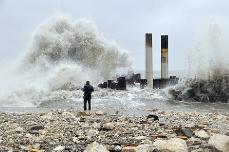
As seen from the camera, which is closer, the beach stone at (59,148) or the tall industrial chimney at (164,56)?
the beach stone at (59,148)

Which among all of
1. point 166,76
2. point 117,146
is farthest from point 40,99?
point 117,146

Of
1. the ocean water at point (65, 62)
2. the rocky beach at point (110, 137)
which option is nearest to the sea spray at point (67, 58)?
the ocean water at point (65, 62)

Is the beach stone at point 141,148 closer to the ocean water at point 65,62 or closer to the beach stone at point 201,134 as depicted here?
the beach stone at point 201,134

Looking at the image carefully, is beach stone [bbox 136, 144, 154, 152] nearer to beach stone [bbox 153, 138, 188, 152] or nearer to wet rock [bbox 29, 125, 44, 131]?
beach stone [bbox 153, 138, 188, 152]

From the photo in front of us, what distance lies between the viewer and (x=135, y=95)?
28.1 metres

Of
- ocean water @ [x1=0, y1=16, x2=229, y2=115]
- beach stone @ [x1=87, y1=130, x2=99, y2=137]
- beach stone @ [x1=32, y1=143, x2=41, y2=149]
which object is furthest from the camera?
ocean water @ [x1=0, y1=16, x2=229, y2=115]

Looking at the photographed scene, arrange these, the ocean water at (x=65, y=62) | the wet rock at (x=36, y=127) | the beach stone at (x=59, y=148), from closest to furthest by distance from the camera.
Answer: the beach stone at (x=59, y=148), the wet rock at (x=36, y=127), the ocean water at (x=65, y=62)

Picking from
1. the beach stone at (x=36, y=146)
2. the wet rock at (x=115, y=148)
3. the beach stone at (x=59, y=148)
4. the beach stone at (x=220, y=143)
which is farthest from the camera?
the beach stone at (x=36, y=146)

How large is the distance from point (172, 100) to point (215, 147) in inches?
733

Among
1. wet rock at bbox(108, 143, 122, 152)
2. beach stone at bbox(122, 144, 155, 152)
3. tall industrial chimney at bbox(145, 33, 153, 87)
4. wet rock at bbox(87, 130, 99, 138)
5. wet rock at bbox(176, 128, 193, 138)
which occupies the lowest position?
→ wet rock at bbox(108, 143, 122, 152)

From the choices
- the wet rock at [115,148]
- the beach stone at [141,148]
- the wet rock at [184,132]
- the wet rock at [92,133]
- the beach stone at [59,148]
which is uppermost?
the wet rock at [184,132]

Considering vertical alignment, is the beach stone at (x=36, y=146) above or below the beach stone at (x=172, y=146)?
below

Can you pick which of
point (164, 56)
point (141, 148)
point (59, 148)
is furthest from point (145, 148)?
point (164, 56)

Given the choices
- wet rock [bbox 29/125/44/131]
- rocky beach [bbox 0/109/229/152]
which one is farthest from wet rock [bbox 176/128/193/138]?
wet rock [bbox 29/125/44/131]
